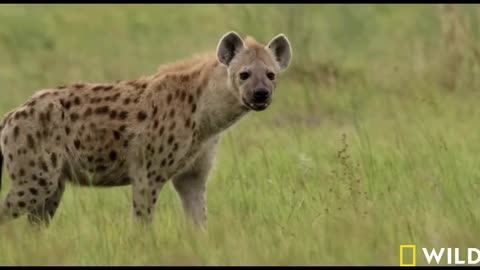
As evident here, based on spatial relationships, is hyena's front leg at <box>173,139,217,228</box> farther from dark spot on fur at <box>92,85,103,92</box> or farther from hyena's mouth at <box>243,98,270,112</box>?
dark spot on fur at <box>92,85,103,92</box>

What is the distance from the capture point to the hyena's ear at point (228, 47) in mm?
6484

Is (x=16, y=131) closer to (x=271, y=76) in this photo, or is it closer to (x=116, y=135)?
(x=116, y=135)

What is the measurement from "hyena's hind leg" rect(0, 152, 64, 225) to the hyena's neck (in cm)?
79

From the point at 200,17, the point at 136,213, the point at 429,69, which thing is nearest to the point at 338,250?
the point at 136,213

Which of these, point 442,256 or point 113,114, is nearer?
point 442,256

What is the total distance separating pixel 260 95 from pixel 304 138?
8.92 ft

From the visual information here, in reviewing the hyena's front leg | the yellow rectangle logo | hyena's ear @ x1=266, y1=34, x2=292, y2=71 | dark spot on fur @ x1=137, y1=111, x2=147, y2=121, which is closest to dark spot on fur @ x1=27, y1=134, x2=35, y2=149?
dark spot on fur @ x1=137, y1=111, x2=147, y2=121

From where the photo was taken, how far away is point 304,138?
888 centimetres

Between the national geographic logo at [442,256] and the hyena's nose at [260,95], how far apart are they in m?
1.21

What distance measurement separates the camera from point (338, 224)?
5594 millimetres

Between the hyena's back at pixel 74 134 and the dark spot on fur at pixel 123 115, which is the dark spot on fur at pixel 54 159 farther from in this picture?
the dark spot on fur at pixel 123 115

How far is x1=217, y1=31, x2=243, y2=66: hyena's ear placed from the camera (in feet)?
21.3

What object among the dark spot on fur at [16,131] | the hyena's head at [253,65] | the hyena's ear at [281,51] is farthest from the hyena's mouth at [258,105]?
the dark spot on fur at [16,131]

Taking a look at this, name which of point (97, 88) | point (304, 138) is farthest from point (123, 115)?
point (304, 138)
